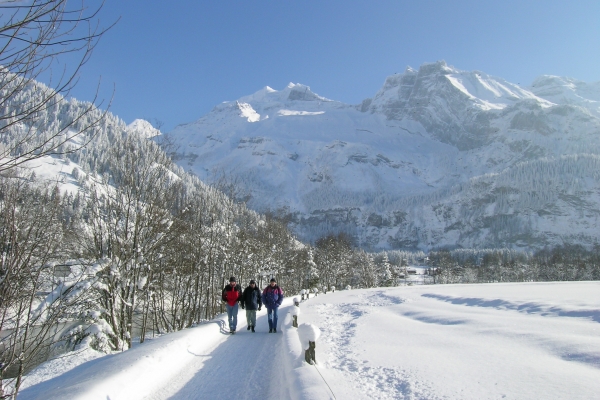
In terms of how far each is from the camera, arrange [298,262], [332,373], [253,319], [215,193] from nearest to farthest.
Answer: [332,373] < [253,319] < [215,193] < [298,262]

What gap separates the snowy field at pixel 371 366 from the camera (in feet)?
16.3

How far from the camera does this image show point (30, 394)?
5.57 m

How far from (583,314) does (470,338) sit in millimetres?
4287

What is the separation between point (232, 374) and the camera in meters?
6.86

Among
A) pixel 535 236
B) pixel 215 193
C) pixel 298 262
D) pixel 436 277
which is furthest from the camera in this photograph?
pixel 535 236

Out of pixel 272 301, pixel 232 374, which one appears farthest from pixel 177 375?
pixel 272 301

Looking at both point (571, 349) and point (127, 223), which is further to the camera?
point (127, 223)

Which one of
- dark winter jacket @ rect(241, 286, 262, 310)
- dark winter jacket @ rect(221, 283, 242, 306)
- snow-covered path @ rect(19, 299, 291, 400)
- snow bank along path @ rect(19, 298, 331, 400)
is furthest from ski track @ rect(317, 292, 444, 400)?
dark winter jacket @ rect(221, 283, 242, 306)

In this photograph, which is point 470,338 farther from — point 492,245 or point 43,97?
point 492,245

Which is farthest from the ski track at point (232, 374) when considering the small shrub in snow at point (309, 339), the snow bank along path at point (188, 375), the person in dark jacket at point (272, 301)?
the person in dark jacket at point (272, 301)

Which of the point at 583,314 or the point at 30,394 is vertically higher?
the point at 30,394

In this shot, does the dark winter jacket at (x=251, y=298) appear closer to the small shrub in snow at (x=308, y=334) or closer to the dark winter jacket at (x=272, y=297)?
the dark winter jacket at (x=272, y=297)

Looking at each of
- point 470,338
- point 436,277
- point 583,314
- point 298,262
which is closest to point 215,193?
point 470,338

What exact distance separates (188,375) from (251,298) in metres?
4.85
